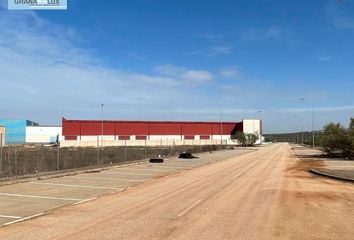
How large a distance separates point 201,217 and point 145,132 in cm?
12963

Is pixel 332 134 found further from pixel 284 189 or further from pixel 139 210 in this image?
pixel 139 210

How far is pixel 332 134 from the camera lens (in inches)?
2186

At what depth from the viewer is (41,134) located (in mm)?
157500

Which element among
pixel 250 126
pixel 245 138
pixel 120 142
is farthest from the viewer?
pixel 250 126

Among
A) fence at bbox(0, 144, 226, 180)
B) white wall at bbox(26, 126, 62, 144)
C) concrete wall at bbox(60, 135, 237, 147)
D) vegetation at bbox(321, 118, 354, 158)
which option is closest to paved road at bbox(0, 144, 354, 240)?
fence at bbox(0, 144, 226, 180)

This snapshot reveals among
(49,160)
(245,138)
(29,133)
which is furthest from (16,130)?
(49,160)

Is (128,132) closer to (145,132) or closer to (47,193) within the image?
(145,132)

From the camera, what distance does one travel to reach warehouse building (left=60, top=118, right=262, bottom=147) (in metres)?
133

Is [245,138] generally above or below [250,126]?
below

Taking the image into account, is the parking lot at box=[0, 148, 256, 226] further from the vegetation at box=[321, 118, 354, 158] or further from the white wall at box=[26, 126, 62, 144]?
the white wall at box=[26, 126, 62, 144]

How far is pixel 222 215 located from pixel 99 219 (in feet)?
10.2

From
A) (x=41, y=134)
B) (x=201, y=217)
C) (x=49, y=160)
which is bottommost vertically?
(x=201, y=217)

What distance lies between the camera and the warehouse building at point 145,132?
437ft

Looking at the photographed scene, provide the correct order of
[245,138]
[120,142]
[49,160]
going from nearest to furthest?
1. [49,160]
2. [120,142]
3. [245,138]
